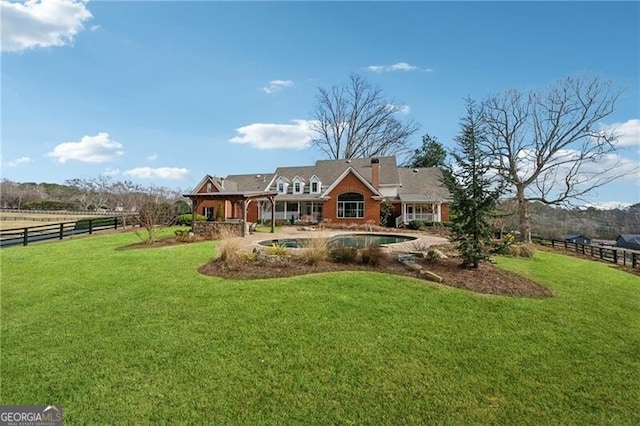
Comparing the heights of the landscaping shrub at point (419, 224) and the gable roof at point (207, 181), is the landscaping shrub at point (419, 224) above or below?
below

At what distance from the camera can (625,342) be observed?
5.49 metres

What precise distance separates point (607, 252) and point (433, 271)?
1537cm

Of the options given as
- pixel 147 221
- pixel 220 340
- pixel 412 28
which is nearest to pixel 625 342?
pixel 220 340

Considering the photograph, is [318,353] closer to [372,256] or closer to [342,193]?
[372,256]

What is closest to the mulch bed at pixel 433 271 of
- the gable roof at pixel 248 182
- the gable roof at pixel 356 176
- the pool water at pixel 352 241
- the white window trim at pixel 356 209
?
the pool water at pixel 352 241

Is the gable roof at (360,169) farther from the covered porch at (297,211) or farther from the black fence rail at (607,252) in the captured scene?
the black fence rail at (607,252)

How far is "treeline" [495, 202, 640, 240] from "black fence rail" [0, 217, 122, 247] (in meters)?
29.0

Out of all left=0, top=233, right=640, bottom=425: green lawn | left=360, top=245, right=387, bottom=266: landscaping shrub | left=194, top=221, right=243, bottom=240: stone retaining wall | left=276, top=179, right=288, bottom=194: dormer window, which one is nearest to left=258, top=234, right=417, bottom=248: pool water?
left=360, top=245, right=387, bottom=266: landscaping shrub

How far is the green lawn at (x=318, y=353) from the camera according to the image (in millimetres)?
3820

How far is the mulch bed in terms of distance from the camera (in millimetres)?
7829

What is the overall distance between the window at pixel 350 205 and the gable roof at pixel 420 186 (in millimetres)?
4056

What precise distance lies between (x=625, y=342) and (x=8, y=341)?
10.2 m

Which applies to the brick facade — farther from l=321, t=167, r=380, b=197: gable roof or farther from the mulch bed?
the mulch bed

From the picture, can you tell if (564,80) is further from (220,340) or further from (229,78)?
(220,340)
